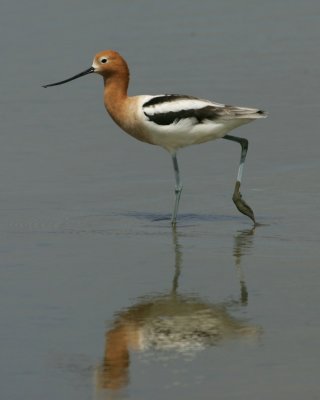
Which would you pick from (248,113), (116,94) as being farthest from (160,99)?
(248,113)

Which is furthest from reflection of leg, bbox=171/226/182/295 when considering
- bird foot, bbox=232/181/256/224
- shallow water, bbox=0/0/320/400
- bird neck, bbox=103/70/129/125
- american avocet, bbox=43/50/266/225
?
bird neck, bbox=103/70/129/125

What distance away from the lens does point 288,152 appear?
11.8 m

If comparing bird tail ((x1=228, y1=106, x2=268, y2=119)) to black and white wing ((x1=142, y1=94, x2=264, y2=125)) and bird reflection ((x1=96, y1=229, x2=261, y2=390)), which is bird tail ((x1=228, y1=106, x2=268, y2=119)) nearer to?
black and white wing ((x1=142, y1=94, x2=264, y2=125))

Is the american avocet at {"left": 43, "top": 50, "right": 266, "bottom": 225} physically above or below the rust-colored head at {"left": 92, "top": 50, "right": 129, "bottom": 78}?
below

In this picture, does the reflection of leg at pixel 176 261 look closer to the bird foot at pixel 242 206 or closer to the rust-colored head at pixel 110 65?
the bird foot at pixel 242 206

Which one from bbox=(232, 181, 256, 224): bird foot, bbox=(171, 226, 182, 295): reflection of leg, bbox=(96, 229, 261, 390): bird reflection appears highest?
bbox=(232, 181, 256, 224): bird foot

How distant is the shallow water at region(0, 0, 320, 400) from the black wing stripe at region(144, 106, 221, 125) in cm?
66

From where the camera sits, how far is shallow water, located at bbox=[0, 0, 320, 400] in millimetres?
6211

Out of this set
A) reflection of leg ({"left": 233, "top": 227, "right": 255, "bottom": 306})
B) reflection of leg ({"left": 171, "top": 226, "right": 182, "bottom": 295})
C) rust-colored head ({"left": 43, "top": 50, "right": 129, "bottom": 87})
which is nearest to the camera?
reflection of leg ({"left": 233, "top": 227, "right": 255, "bottom": 306})

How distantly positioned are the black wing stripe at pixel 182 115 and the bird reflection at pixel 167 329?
9.43 feet

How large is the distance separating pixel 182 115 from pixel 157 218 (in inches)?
37.4

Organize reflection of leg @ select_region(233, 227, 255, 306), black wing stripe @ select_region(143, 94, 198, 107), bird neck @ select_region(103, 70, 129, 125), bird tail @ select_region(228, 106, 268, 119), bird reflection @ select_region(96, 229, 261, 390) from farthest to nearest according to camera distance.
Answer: bird neck @ select_region(103, 70, 129, 125) < black wing stripe @ select_region(143, 94, 198, 107) < bird tail @ select_region(228, 106, 268, 119) < reflection of leg @ select_region(233, 227, 255, 306) < bird reflection @ select_region(96, 229, 261, 390)

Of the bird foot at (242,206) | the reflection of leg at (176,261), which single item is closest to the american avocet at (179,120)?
the bird foot at (242,206)

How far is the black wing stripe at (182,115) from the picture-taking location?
10.4 meters
